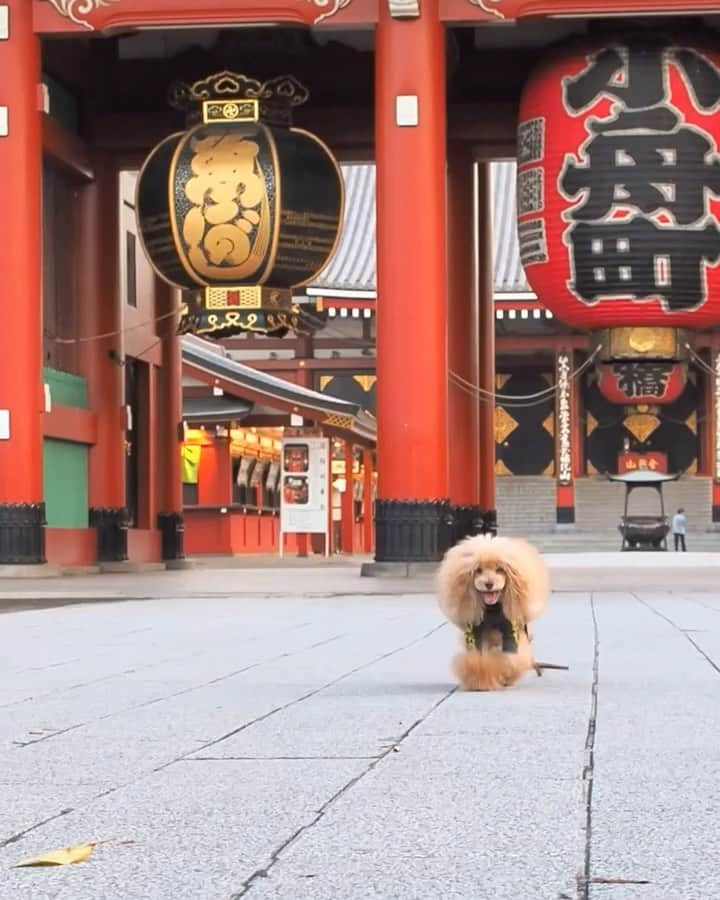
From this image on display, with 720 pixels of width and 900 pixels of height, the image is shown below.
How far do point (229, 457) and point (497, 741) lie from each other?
1336 inches

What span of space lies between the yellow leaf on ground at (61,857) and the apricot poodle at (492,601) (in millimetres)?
3202

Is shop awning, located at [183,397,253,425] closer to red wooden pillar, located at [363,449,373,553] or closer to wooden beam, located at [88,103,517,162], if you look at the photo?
wooden beam, located at [88,103,517,162]

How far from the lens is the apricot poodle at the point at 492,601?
7016 mm

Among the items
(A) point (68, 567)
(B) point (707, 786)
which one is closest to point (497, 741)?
(B) point (707, 786)

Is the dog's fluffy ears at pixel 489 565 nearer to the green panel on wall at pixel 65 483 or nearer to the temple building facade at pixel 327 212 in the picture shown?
the temple building facade at pixel 327 212

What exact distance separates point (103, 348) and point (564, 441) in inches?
883

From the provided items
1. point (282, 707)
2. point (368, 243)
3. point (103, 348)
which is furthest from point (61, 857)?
point (368, 243)

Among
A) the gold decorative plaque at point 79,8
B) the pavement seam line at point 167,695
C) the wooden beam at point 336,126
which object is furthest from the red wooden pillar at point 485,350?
the pavement seam line at point 167,695

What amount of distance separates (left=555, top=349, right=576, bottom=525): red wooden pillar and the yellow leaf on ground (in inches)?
1711

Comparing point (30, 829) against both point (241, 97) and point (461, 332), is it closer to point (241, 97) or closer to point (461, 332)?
point (241, 97)

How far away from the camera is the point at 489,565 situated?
7016 millimetres

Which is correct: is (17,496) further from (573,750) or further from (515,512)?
(515,512)

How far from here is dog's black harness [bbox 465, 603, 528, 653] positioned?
7.07 meters

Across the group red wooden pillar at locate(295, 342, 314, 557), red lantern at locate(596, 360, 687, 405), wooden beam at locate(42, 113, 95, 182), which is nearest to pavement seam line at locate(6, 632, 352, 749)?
red lantern at locate(596, 360, 687, 405)
